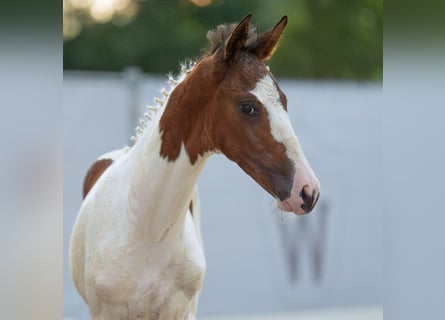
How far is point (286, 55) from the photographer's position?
7.43 metres

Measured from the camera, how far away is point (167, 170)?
68.4 inches

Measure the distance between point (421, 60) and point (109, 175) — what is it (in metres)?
0.91

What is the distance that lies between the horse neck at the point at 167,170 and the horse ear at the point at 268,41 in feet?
0.49

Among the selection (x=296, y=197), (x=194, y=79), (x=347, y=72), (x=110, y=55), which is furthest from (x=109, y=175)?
(x=347, y=72)

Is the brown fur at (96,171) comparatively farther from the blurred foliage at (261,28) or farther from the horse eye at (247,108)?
the blurred foliage at (261,28)

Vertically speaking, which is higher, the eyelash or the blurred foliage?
the blurred foliage

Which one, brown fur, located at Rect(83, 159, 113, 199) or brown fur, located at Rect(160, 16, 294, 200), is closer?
brown fur, located at Rect(160, 16, 294, 200)

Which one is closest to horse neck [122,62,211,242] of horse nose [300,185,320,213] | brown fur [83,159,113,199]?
horse nose [300,185,320,213]

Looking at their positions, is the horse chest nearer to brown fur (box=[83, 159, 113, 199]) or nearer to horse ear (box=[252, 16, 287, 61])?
horse ear (box=[252, 16, 287, 61])

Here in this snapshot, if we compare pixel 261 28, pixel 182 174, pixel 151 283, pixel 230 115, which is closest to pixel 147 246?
pixel 151 283

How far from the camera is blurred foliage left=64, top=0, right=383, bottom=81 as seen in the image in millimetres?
6953

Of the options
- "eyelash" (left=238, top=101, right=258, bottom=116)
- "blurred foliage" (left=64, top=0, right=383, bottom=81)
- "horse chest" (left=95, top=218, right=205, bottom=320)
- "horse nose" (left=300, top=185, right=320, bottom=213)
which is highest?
"blurred foliage" (left=64, top=0, right=383, bottom=81)

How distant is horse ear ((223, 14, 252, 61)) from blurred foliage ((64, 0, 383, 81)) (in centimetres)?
507

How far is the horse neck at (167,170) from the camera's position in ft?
5.58
